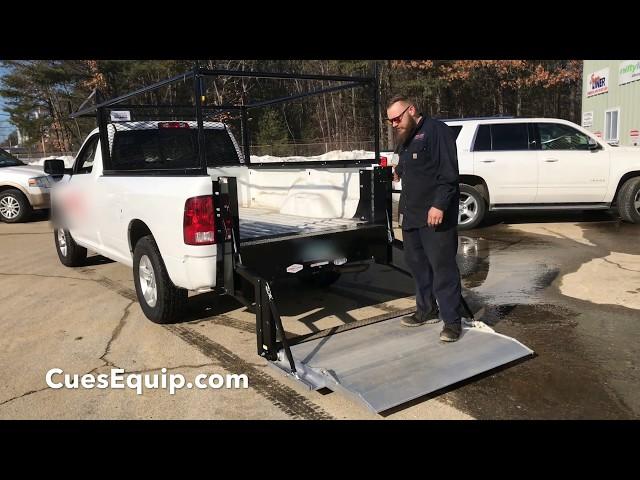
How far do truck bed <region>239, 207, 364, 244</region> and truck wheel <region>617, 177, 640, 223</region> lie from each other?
642cm

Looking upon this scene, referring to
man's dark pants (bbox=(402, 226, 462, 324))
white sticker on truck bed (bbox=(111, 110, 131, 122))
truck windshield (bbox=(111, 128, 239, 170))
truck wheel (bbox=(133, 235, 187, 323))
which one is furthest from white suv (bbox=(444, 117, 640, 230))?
truck wheel (bbox=(133, 235, 187, 323))

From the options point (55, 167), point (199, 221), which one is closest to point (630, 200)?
point (199, 221)

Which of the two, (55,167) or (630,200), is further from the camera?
(630,200)

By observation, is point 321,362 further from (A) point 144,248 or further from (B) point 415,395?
(A) point 144,248

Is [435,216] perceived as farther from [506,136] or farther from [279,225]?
[506,136]

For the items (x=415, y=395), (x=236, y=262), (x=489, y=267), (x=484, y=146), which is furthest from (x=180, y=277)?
(x=484, y=146)

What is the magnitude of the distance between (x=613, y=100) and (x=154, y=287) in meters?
17.9

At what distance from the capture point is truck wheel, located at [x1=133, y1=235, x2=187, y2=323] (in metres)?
4.55

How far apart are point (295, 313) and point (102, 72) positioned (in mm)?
34650

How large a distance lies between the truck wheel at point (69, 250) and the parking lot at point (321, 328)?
0.14 m

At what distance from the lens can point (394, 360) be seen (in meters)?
3.77

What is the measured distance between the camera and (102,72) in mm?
34906

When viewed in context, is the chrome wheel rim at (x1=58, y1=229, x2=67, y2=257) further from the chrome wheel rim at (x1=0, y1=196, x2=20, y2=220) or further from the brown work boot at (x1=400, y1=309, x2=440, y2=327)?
the chrome wheel rim at (x1=0, y1=196, x2=20, y2=220)

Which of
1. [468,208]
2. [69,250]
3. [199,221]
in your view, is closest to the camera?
[199,221]
